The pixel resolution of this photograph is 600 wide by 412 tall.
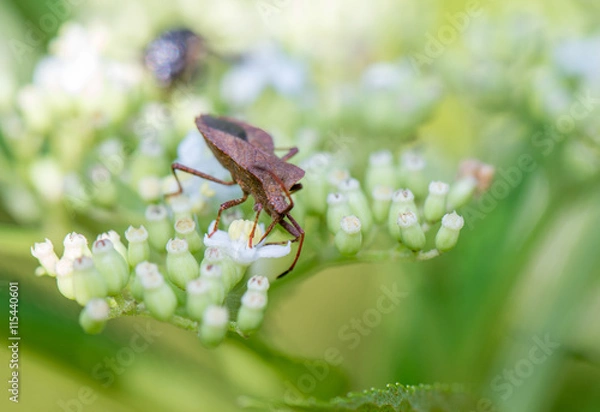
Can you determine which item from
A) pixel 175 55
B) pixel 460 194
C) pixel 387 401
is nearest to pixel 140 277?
pixel 387 401

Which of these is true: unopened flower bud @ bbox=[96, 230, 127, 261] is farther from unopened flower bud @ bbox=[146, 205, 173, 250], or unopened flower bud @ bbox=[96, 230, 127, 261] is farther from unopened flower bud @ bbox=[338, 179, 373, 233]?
unopened flower bud @ bbox=[338, 179, 373, 233]

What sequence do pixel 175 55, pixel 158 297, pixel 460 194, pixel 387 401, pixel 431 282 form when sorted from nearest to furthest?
pixel 387 401
pixel 158 297
pixel 460 194
pixel 431 282
pixel 175 55

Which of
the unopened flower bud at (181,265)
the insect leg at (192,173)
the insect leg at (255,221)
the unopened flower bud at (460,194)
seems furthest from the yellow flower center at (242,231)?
the unopened flower bud at (460,194)

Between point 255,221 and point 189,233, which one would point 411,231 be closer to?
point 255,221

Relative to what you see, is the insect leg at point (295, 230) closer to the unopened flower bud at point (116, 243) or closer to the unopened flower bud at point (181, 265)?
the unopened flower bud at point (181, 265)

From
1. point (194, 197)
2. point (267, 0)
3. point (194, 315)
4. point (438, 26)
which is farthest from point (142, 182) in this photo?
point (438, 26)

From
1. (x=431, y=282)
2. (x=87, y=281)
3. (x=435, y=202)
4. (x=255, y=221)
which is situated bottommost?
(x=431, y=282)

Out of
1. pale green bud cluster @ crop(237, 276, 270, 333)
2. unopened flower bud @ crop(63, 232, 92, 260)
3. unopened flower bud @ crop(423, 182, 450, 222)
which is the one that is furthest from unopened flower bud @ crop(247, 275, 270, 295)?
unopened flower bud @ crop(423, 182, 450, 222)
